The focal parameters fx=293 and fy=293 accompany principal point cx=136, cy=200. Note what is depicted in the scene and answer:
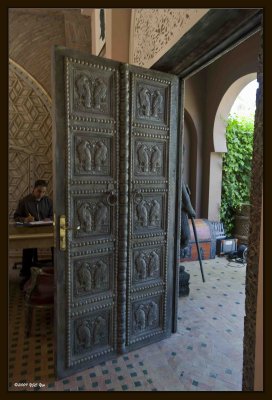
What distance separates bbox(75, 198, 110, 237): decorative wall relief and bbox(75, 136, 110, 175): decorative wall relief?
0.66 ft

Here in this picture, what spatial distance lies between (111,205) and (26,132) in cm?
363

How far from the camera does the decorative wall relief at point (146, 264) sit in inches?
87.7

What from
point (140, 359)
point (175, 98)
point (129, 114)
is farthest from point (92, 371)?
point (175, 98)

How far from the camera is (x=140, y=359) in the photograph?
214 cm

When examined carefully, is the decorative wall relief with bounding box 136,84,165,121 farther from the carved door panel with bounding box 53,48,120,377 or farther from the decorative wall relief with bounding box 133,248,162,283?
the decorative wall relief with bounding box 133,248,162,283

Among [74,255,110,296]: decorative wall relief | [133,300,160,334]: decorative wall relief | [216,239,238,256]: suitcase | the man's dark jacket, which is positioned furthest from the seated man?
[216,239,238,256]: suitcase

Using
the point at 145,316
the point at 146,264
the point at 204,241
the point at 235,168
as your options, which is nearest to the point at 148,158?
the point at 146,264

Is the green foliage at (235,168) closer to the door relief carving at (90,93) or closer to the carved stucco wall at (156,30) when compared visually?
the carved stucco wall at (156,30)

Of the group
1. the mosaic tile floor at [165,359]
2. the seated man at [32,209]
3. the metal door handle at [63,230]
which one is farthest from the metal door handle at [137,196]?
the seated man at [32,209]

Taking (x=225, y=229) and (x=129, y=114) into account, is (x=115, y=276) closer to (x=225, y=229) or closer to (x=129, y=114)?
(x=129, y=114)

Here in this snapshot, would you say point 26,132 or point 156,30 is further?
point 26,132

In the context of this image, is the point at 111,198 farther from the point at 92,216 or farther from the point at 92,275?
the point at 92,275

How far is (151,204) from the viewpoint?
2248 mm

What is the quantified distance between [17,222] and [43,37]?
3476 mm
